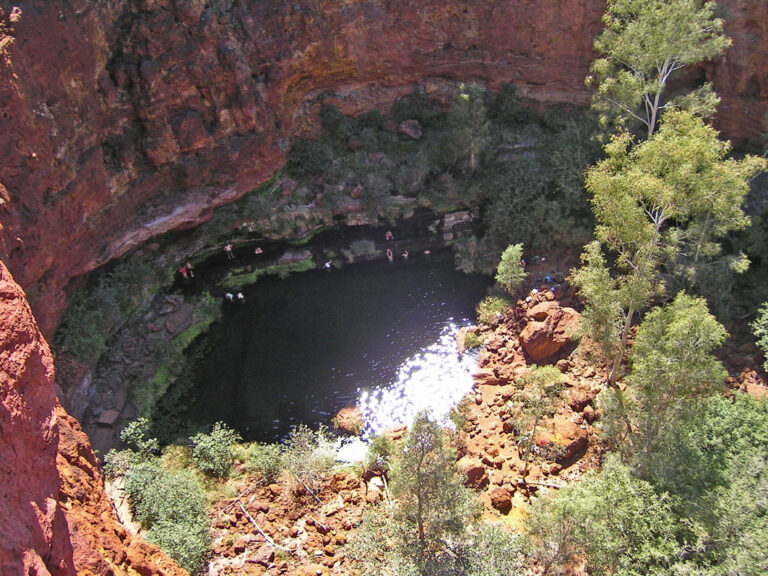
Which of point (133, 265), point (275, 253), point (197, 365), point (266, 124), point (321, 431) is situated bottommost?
point (321, 431)

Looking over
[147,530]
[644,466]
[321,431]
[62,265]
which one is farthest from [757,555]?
[62,265]

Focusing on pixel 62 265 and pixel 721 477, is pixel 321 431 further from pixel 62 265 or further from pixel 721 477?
pixel 721 477

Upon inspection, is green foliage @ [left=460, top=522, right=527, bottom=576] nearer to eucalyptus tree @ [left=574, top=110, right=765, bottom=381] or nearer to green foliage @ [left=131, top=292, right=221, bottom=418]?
eucalyptus tree @ [left=574, top=110, right=765, bottom=381]

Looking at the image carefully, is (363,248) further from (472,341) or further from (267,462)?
(267,462)

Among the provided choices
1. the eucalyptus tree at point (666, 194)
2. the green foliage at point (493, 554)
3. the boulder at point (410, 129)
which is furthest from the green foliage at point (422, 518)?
the boulder at point (410, 129)

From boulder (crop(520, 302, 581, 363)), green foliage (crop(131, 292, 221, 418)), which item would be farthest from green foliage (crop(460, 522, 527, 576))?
green foliage (crop(131, 292, 221, 418))

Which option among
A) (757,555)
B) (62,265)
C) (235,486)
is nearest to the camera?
(757,555)
